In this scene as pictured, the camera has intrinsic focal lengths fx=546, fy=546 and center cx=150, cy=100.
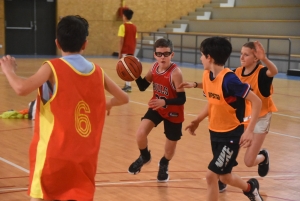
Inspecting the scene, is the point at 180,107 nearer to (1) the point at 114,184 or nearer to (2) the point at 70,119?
(1) the point at 114,184

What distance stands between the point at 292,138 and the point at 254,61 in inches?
114

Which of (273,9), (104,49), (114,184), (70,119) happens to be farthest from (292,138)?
(104,49)

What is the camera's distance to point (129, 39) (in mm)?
12734

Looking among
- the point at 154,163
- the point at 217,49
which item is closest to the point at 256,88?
the point at 217,49

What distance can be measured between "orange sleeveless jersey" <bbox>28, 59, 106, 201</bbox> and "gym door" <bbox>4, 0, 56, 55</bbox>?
789 inches

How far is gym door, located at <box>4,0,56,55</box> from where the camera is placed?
22.2m

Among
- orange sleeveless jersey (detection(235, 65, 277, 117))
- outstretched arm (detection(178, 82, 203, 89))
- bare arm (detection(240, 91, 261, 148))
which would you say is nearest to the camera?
bare arm (detection(240, 91, 261, 148))

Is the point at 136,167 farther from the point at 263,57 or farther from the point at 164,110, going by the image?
the point at 263,57

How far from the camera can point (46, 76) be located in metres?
2.88

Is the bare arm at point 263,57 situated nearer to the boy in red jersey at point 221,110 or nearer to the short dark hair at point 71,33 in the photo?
the boy in red jersey at point 221,110

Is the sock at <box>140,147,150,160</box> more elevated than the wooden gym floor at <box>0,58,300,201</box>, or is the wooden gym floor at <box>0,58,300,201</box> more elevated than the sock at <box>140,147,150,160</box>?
Answer: the sock at <box>140,147,150,160</box>

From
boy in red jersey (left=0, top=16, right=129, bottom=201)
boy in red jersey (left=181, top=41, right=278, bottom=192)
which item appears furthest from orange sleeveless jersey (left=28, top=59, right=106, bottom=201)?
boy in red jersey (left=181, top=41, right=278, bottom=192)

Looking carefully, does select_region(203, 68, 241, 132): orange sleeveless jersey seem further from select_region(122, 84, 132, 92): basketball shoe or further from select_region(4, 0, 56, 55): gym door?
select_region(4, 0, 56, 55): gym door

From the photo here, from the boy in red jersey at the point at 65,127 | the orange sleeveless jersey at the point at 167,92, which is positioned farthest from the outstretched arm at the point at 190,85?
the boy in red jersey at the point at 65,127
